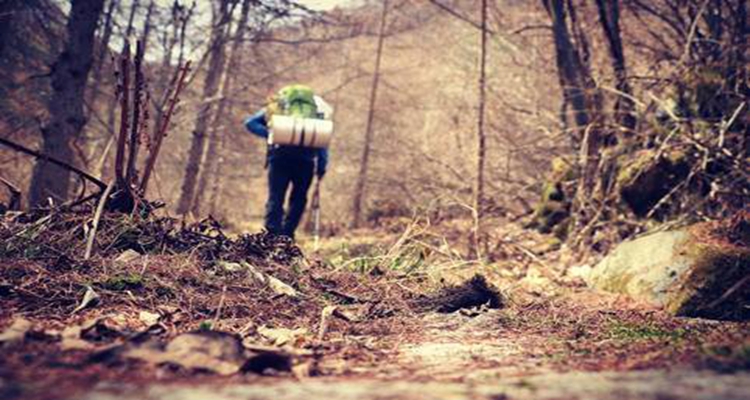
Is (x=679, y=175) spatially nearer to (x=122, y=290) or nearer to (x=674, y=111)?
(x=674, y=111)

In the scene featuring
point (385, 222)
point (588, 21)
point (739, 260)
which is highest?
point (588, 21)

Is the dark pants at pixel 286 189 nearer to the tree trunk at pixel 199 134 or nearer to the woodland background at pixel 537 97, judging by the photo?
the woodland background at pixel 537 97

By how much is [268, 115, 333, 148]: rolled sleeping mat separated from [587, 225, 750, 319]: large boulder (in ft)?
9.18

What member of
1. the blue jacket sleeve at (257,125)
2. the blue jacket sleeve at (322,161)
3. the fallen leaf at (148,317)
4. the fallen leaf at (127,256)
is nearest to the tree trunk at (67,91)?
the blue jacket sleeve at (257,125)

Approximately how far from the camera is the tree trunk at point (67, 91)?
6.59 metres

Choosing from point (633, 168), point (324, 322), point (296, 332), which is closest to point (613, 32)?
point (633, 168)

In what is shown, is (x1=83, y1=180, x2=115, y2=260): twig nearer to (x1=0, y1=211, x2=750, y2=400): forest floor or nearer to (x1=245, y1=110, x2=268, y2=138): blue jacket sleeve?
(x1=0, y1=211, x2=750, y2=400): forest floor

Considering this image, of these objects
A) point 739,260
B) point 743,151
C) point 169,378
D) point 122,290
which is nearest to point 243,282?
point 122,290

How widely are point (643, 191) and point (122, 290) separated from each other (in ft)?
18.0

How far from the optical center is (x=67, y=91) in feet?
21.8

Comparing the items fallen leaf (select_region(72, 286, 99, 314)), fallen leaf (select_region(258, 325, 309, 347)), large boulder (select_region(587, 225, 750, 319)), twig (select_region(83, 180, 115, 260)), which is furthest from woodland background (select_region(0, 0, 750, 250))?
fallen leaf (select_region(258, 325, 309, 347))

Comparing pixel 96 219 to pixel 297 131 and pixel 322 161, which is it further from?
pixel 322 161

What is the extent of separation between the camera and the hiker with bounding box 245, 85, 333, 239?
5328mm

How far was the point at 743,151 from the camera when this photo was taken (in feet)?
17.3
